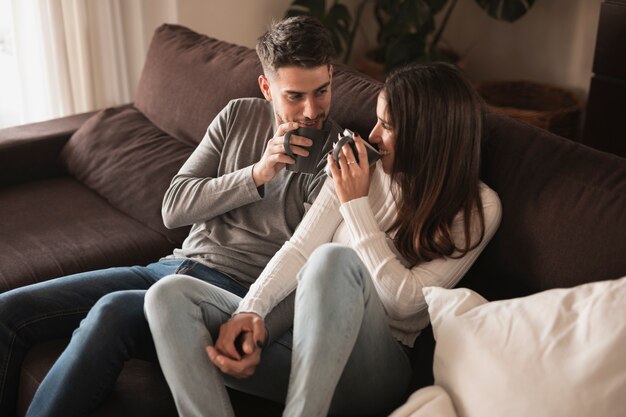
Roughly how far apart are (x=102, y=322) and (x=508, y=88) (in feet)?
8.81

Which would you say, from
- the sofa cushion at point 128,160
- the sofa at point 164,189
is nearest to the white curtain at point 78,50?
A: the sofa at point 164,189

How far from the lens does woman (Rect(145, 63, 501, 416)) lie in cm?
156

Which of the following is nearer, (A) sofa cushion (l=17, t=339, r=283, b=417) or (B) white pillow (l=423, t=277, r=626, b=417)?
(B) white pillow (l=423, t=277, r=626, b=417)

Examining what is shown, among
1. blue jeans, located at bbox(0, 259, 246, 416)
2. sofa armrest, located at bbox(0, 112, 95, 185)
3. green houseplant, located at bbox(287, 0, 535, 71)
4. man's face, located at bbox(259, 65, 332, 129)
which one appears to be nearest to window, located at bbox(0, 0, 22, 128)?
sofa armrest, located at bbox(0, 112, 95, 185)

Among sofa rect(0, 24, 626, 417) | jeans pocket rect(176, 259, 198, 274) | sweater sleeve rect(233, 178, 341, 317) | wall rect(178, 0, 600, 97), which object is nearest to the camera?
sofa rect(0, 24, 626, 417)

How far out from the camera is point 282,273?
1794 mm

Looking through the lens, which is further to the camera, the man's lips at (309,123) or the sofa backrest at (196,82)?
the sofa backrest at (196,82)

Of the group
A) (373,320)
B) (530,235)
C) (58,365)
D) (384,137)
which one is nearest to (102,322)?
(58,365)

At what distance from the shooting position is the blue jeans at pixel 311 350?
1533mm

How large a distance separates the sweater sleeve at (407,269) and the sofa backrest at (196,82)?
46cm

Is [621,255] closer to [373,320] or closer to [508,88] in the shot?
[373,320]

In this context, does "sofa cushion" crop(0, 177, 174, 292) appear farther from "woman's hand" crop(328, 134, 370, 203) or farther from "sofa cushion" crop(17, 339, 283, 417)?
"woman's hand" crop(328, 134, 370, 203)

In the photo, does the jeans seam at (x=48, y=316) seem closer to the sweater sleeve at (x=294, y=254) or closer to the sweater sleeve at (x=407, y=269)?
the sweater sleeve at (x=294, y=254)

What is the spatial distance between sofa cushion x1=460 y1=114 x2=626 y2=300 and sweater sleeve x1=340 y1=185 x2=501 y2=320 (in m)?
0.04
